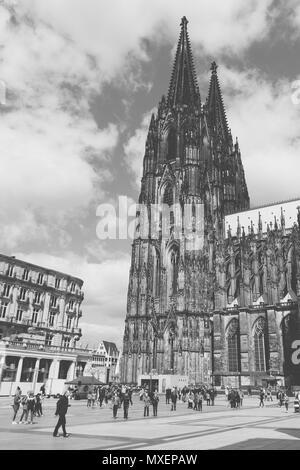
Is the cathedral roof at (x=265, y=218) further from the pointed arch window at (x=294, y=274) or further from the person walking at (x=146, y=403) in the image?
the person walking at (x=146, y=403)

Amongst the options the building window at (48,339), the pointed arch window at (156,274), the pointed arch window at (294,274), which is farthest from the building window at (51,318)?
the pointed arch window at (294,274)

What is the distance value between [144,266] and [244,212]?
20.9 meters

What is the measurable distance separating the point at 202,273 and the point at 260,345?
43.7ft

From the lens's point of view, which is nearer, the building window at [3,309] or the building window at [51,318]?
the building window at [3,309]

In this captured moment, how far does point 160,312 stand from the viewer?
63.3 m

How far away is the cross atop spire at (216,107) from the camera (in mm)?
88688

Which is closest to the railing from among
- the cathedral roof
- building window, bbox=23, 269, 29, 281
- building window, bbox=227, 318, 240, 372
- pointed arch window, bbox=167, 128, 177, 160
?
building window, bbox=23, 269, 29, 281

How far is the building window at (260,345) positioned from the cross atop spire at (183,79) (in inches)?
1689

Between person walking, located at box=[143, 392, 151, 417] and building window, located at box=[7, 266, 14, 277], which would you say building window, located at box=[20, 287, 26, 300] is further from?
person walking, located at box=[143, 392, 151, 417]

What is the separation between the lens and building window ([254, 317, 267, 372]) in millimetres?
55719

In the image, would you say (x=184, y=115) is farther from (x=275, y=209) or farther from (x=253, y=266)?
(x=253, y=266)

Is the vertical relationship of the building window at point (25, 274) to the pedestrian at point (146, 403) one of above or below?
above

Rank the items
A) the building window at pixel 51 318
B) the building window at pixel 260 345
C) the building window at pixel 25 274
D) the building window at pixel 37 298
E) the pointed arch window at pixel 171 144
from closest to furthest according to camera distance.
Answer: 1. the building window at pixel 25 274
2. the building window at pixel 37 298
3. the building window at pixel 260 345
4. the building window at pixel 51 318
5. the pointed arch window at pixel 171 144
